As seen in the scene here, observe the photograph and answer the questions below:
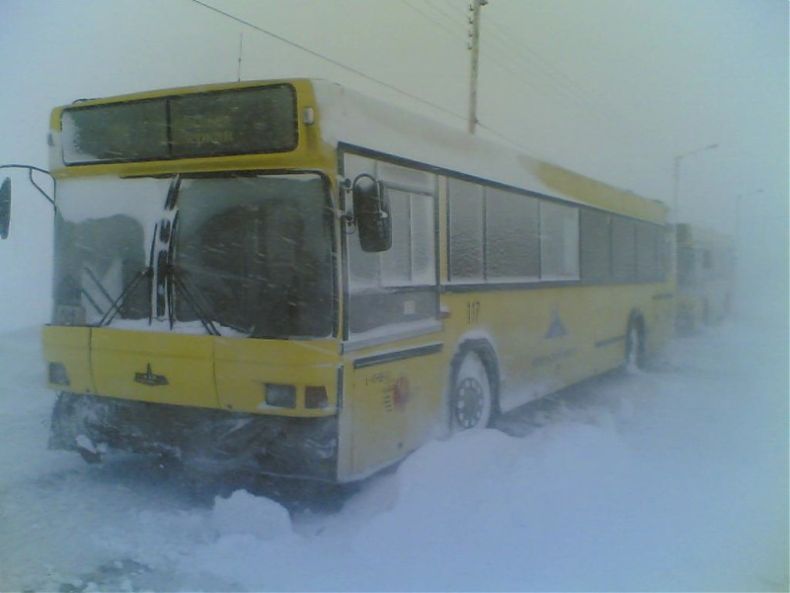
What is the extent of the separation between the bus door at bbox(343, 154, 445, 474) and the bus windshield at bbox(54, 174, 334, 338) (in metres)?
0.23

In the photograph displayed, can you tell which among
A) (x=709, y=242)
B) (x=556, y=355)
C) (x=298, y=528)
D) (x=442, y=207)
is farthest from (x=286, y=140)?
(x=709, y=242)

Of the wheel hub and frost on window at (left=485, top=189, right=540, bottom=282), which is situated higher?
frost on window at (left=485, top=189, right=540, bottom=282)

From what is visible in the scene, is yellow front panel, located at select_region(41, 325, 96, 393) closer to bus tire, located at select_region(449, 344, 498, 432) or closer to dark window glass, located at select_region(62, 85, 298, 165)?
dark window glass, located at select_region(62, 85, 298, 165)

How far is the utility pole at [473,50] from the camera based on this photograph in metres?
4.67

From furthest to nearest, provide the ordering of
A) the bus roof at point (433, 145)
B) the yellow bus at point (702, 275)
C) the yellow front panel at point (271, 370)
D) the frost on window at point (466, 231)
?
the yellow bus at point (702, 275) → the frost on window at point (466, 231) → the bus roof at point (433, 145) → the yellow front panel at point (271, 370)

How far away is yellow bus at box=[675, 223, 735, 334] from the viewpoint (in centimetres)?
563

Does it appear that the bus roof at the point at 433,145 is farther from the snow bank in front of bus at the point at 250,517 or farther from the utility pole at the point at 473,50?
the snow bank in front of bus at the point at 250,517

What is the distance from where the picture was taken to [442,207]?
4.55m

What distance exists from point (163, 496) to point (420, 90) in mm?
3009

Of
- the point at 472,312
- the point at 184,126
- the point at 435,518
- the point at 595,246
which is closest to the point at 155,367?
the point at 184,126

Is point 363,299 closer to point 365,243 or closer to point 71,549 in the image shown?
point 365,243

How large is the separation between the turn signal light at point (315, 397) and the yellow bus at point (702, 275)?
11.6 ft

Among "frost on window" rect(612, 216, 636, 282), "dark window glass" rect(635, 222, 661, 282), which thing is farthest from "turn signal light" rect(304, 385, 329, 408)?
"dark window glass" rect(635, 222, 661, 282)

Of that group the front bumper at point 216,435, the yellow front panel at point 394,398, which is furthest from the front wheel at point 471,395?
the front bumper at point 216,435
